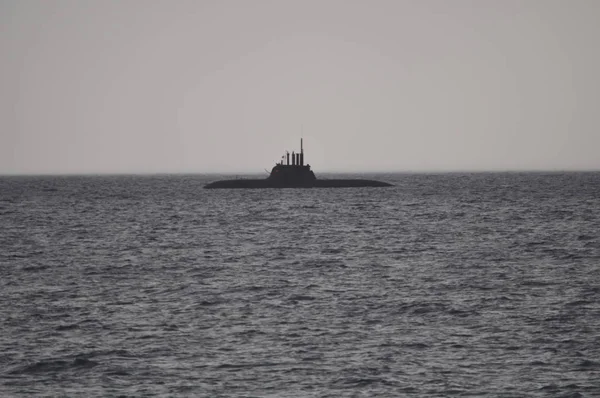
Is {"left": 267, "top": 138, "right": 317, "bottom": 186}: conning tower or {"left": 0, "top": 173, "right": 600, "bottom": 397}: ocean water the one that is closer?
{"left": 0, "top": 173, "right": 600, "bottom": 397}: ocean water

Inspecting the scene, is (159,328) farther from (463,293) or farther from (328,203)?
(328,203)

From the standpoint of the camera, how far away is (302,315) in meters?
35.3

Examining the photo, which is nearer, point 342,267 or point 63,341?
point 63,341

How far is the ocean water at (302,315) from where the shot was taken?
25.6m

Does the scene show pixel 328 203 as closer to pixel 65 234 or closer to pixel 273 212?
pixel 273 212

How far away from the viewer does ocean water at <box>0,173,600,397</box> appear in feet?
83.9

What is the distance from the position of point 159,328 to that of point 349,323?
712 cm

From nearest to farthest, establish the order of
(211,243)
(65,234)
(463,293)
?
1. (463,293)
2. (211,243)
3. (65,234)

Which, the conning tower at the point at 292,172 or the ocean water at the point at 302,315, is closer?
the ocean water at the point at 302,315

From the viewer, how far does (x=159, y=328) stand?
32656 mm

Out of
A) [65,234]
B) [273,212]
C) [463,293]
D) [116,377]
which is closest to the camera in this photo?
[116,377]

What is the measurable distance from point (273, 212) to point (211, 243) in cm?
4244

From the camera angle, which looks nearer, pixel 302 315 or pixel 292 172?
pixel 302 315

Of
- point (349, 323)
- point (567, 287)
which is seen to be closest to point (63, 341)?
point (349, 323)
